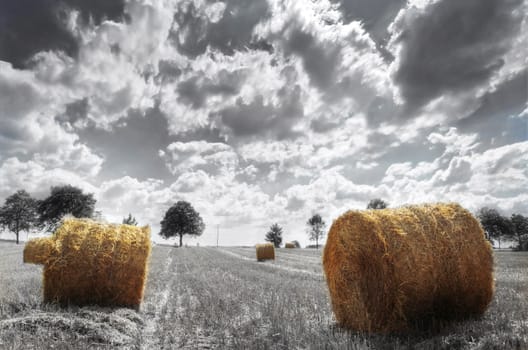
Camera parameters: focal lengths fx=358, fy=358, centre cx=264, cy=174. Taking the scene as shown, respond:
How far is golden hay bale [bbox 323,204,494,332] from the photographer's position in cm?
543

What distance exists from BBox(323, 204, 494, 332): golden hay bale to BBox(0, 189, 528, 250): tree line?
201ft

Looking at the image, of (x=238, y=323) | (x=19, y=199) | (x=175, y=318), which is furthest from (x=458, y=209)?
(x=19, y=199)

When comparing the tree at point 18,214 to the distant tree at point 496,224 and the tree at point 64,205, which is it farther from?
the distant tree at point 496,224

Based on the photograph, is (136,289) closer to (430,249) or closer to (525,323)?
(430,249)

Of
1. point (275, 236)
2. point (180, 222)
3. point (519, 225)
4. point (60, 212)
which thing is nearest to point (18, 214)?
point (60, 212)

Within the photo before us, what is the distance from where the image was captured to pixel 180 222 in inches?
3344

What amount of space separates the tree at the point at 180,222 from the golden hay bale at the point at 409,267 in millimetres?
81725

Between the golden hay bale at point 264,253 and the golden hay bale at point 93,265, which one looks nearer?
the golden hay bale at point 93,265

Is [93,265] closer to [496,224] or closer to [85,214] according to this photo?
[85,214]

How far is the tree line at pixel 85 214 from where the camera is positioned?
59.5 metres

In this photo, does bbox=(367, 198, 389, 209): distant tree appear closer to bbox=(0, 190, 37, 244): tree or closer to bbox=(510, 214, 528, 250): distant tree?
bbox=(510, 214, 528, 250): distant tree

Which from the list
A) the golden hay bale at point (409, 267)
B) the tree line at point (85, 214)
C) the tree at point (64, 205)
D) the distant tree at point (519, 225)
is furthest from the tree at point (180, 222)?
the golden hay bale at point (409, 267)

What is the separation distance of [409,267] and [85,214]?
205ft

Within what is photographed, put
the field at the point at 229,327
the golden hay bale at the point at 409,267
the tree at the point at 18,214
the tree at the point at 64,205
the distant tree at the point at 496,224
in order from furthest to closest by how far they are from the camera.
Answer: the distant tree at the point at 496,224
the tree at the point at 18,214
the tree at the point at 64,205
the golden hay bale at the point at 409,267
the field at the point at 229,327
